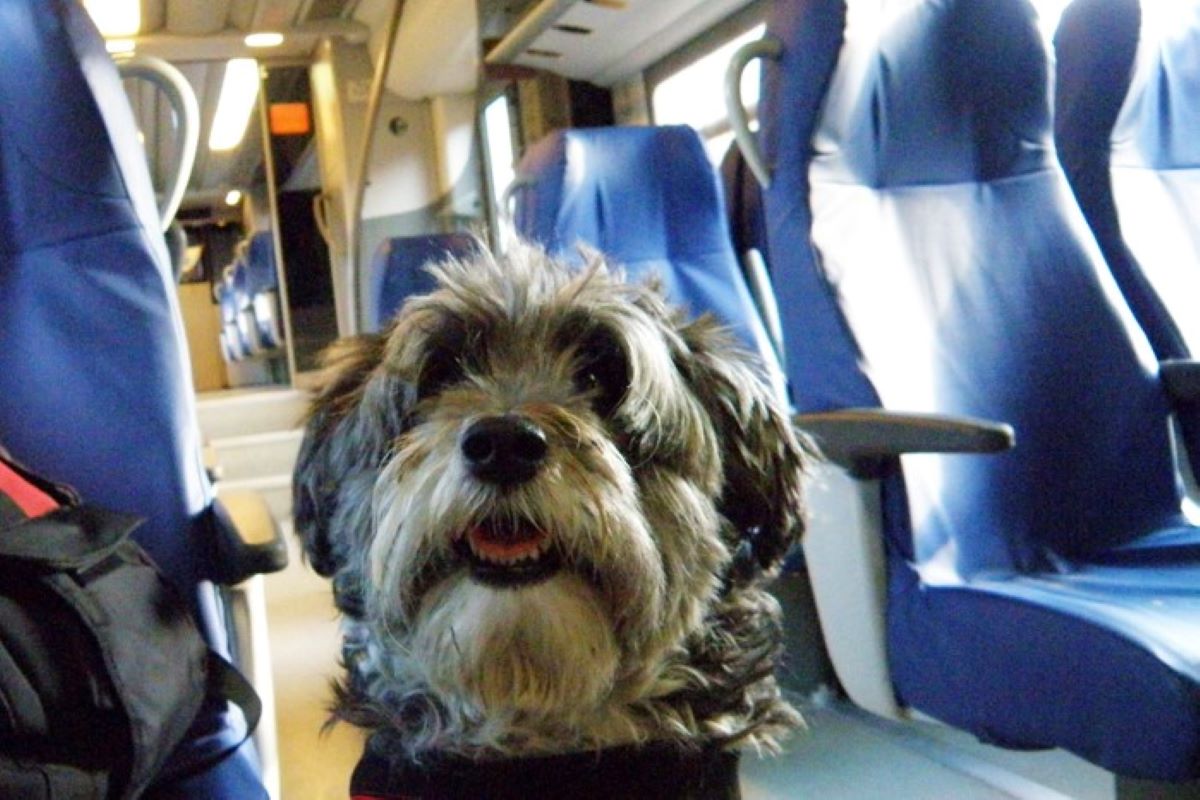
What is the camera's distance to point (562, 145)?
121 inches

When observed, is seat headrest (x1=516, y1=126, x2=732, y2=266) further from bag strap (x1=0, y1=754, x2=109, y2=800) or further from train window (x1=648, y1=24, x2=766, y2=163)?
bag strap (x1=0, y1=754, x2=109, y2=800)

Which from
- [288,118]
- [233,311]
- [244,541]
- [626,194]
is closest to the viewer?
[244,541]

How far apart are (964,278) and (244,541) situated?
117cm

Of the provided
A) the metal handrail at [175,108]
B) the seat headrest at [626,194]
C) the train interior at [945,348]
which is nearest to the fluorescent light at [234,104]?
the seat headrest at [626,194]

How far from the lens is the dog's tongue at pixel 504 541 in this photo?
123 cm

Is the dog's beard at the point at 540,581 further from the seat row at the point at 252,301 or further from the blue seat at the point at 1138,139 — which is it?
the seat row at the point at 252,301

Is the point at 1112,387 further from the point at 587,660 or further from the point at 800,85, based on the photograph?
the point at 587,660

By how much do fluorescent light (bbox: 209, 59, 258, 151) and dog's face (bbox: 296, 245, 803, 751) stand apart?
732 centimetres

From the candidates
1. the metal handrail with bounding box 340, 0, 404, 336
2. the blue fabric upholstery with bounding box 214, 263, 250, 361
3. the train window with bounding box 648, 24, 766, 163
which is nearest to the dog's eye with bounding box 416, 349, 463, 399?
the train window with bounding box 648, 24, 766, 163

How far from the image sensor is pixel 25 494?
143 cm

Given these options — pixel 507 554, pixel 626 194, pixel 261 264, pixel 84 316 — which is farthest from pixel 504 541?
pixel 261 264

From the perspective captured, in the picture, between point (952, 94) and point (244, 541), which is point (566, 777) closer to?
point (244, 541)

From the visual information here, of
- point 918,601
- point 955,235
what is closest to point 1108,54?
point 955,235

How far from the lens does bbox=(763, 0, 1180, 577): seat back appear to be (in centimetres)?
195
